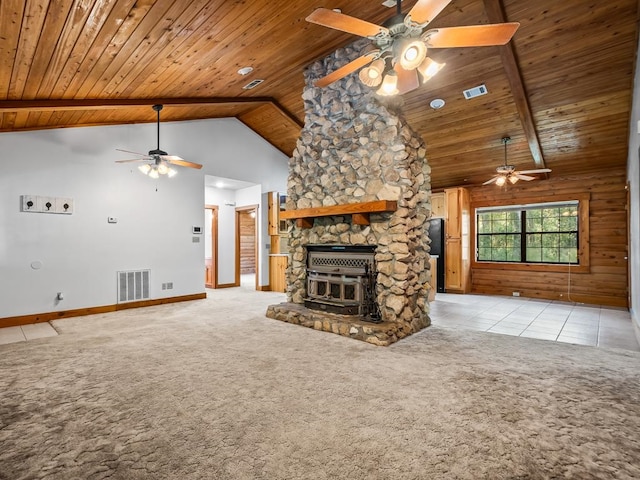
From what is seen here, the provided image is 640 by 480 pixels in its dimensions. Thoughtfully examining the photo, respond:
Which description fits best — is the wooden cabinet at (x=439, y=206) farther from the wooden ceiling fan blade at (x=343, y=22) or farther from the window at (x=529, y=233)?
the wooden ceiling fan blade at (x=343, y=22)

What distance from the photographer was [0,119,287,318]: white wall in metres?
4.61

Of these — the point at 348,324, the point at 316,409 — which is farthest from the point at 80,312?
→ the point at 316,409

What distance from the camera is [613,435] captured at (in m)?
1.93

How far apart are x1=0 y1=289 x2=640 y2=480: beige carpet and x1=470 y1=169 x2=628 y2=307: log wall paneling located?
148 inches

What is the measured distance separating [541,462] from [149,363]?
308 centimetres

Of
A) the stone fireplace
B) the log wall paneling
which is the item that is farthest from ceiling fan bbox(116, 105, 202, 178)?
the log wall paneling

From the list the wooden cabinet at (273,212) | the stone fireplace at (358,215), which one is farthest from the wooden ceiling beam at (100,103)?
the wooden cabinet at (273,212)

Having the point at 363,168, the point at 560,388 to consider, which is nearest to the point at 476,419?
the point at 560,388

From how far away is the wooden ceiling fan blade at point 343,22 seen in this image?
2.20m

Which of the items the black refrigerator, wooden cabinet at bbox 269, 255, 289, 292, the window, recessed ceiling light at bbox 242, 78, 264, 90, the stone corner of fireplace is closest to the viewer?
the stone corner of fireplace

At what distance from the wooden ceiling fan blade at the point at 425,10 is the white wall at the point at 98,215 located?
5280 mm

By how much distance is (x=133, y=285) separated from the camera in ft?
18.8

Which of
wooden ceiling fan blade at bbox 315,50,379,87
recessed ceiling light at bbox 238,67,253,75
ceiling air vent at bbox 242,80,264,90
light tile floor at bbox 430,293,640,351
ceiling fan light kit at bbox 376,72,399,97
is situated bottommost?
light tile floor at bbox 430,293,640,351

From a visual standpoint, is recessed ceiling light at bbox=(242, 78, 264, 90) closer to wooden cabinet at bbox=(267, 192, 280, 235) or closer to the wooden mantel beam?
the wooden mantel beam
